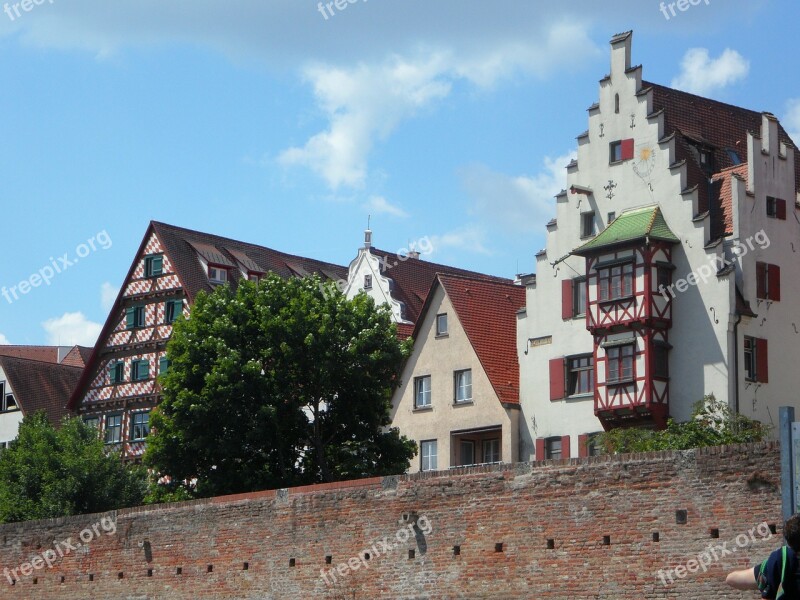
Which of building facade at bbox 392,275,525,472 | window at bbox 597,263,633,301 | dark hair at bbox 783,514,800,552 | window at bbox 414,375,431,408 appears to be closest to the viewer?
dark hair at bbox 783,514,800,552

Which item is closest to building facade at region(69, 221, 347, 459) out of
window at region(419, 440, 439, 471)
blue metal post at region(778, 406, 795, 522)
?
window at region(419, 440, 439, 471)

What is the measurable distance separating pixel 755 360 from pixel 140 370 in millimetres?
27540

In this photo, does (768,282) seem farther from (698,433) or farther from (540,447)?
(698,433)

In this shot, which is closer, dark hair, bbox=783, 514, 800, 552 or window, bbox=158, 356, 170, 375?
dark hair, bbox=783, 514, 800, 552

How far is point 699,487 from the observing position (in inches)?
919

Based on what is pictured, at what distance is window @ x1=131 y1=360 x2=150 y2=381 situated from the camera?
6025 cm

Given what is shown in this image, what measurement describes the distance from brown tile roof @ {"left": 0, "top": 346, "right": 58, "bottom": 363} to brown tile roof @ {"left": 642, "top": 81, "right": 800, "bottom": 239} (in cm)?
4899

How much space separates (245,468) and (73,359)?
4196cm

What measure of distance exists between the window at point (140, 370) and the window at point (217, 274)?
4.36 metres

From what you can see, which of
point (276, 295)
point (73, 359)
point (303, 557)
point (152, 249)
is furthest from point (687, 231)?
point (73, 359)

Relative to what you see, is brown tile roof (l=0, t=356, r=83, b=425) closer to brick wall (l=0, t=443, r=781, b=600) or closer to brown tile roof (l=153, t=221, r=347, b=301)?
brown tile roof (l=153, t=221, r=347, b=301)

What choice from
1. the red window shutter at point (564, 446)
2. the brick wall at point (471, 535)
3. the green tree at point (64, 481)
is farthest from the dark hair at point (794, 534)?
the green tree at point (64, 481)

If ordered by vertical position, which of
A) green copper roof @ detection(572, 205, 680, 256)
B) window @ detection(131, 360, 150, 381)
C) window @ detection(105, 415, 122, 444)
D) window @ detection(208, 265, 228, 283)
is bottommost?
window @ detection(105, 415, 122, 444)

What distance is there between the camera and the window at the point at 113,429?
60.5 meters
